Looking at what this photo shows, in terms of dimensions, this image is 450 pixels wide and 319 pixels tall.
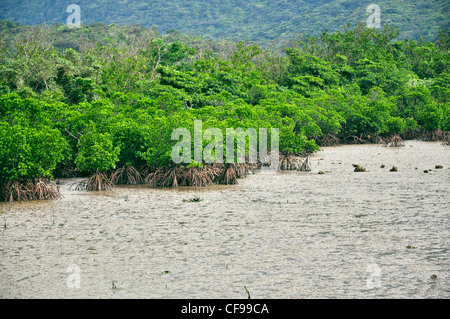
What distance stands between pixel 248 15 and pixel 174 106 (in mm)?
98560

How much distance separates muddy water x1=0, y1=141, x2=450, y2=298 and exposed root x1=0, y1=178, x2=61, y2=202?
39cm

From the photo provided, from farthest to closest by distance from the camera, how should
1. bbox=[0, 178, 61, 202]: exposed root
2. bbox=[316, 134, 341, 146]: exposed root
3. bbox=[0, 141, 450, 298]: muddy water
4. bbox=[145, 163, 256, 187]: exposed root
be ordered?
bbox=[316, 134, 341, 146]: exposed root
bbox=[145, 163, 256, 187]: exposed root
bbox=[0, 178, 61, 202]: exposed root
bbox=[0, 141, 450, 298]: muddy water

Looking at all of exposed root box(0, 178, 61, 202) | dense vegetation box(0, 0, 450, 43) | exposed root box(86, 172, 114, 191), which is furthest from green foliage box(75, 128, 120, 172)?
dense vegetation box(0, 0, 450, 43)

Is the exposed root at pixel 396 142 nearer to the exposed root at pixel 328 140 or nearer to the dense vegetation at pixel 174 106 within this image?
the dense vegetation at pixel 174 106

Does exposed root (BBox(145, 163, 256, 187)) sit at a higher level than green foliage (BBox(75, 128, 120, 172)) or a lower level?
lower

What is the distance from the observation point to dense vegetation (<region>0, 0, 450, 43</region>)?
291ft

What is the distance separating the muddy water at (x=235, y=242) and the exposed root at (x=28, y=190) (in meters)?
0.39

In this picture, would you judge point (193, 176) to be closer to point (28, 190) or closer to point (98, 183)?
point (98, 183)

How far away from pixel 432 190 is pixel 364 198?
2.37 m

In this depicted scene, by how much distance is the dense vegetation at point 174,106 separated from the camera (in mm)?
15250

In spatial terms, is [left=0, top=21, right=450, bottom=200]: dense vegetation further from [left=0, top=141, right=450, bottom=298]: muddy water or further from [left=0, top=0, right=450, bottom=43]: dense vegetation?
[left=0, top=0, right=450, bottom=43]: dense vegetation

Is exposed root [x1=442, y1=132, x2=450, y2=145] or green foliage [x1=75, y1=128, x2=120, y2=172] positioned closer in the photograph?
green foliage [x1=75, y1=128, x2=120, y2=172]

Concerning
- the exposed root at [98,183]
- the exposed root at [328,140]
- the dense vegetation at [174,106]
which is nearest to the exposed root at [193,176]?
the dense vegetation at [174,106]
